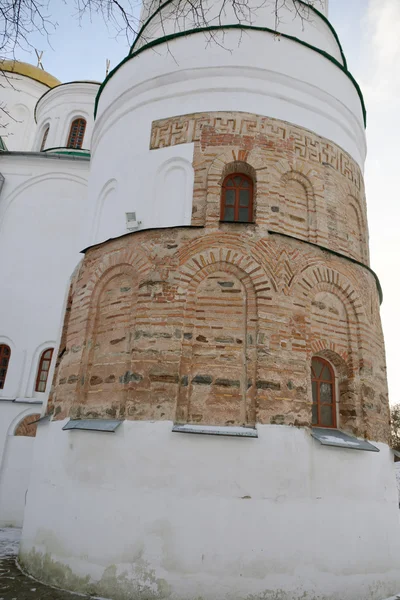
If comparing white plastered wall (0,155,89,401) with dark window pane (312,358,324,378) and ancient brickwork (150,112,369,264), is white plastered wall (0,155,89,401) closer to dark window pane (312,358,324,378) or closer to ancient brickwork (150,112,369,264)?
ancient brickwork (150,112,369,264)

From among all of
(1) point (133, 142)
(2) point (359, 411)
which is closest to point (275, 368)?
(2) point (359, 411)

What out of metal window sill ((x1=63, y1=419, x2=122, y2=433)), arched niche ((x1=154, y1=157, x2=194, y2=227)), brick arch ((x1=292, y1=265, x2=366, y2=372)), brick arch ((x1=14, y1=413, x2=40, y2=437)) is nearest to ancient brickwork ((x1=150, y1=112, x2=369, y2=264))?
arched niche ((x1=154, y1=157, x2=194, y2=227))

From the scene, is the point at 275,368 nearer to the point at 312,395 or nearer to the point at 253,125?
the point at 312,395

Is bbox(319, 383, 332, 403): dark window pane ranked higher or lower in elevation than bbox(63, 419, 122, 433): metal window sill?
higher

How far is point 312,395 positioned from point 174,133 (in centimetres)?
415

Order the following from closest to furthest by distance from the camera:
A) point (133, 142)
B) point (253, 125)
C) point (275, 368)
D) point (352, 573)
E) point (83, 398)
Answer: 1. point (352, 573)
2. point (275, 368)
3. point (83, 398)
4. point (253, 125)
5. point (133, 142)

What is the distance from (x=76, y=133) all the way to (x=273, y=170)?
9.59 metres

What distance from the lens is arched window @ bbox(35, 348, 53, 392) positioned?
31.8ft

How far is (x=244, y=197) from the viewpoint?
6.57 metres

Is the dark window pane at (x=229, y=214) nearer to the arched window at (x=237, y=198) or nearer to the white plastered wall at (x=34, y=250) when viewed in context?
the arched window at (x=237, y=198)

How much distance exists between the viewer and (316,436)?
5410mm

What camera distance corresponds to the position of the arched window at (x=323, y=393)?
6.00m

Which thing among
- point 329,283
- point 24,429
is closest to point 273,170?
point 329,283

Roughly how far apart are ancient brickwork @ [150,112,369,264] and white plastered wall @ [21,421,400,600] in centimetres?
285
